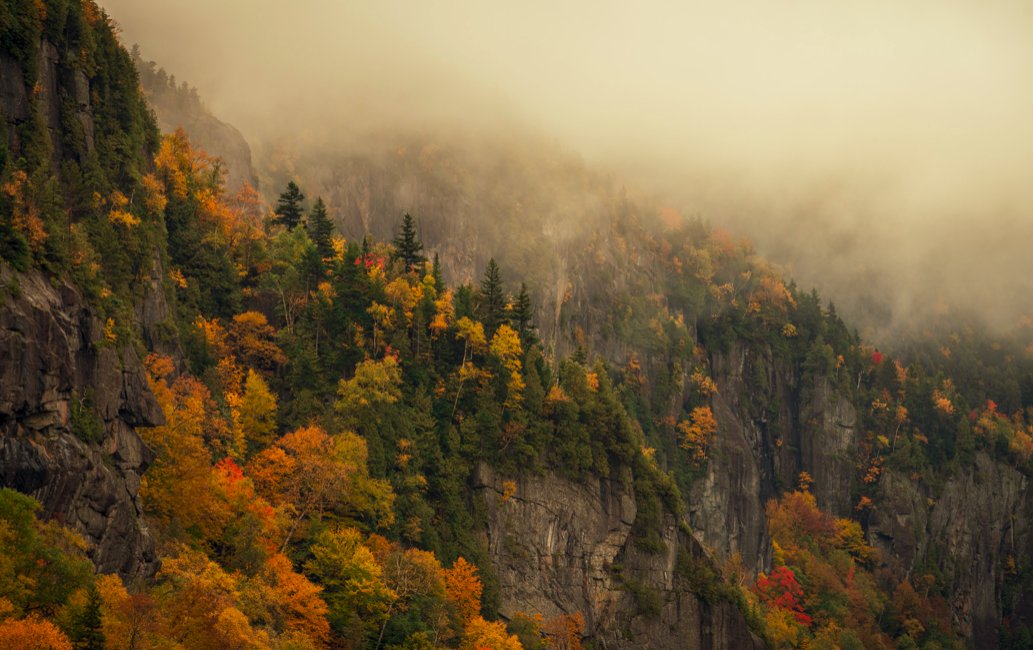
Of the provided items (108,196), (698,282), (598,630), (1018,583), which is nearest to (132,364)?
(108,196)

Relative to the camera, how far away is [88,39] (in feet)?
225

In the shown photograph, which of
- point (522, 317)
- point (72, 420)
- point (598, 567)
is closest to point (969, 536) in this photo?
point (598, 567)

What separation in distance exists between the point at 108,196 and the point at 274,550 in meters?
26.9

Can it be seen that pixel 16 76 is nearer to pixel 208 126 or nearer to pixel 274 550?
pixel 274 550

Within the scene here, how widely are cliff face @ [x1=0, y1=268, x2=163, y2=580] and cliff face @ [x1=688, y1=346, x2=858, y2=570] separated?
12617cm

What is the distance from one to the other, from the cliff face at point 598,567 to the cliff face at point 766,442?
6213 centimetres

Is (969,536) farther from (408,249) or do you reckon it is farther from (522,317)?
(408,249)

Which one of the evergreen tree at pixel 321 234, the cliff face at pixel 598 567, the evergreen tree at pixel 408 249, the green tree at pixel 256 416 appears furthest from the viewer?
the evergreen tree at pixel 408 249

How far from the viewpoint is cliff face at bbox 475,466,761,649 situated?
95562 mm

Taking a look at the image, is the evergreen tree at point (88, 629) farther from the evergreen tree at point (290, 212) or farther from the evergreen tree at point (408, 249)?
the evergreen tree at point (290, 212)

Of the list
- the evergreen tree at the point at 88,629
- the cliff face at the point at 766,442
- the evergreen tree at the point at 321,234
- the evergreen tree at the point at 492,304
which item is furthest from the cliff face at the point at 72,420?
the cliff face at the point at 766,442

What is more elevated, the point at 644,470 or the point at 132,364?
the point at 644,470

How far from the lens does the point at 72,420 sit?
53688mm

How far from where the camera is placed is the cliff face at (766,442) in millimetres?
173000
